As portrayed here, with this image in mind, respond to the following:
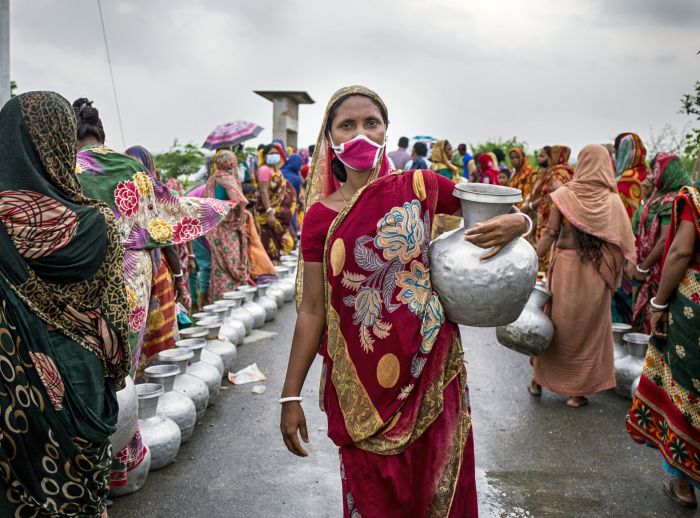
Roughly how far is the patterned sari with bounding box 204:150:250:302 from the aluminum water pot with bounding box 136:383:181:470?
3.96 m

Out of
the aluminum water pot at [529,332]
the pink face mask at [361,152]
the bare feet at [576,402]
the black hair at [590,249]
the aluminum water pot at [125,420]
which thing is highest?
the pink face mask at [361,152]

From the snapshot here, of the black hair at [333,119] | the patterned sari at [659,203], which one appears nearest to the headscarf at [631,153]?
the patterned sari at [659,203]

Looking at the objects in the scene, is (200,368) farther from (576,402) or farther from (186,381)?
(576,402)

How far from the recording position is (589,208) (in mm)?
4918

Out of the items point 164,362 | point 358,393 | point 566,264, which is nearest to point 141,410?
point 164,362

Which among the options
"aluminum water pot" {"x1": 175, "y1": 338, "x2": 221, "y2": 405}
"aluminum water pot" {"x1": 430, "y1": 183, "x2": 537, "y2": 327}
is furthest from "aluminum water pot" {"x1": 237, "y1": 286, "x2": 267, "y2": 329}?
"aluminum water pot" {"x1": 430, "y1": 183, "x2": 537, "y2": 327}

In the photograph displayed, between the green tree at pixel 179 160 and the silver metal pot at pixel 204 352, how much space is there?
467 inches

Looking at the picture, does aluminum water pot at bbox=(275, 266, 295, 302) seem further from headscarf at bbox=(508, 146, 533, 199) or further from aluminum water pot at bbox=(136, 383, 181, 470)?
aluminum water pot at bbox=(136, 383, 181, 470)

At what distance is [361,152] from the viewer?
222 centimetres

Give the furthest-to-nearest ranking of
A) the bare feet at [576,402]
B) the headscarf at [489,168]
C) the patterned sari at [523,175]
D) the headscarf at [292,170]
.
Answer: the headscarf at [489,168]
the headscarf at [292,170]
the patterned sari at [523,175]
the bare feet at [576,402]

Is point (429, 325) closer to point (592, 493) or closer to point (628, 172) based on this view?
point (592, 493)

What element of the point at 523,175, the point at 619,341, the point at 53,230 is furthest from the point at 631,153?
the point at 53,230

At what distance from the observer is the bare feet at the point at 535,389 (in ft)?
18.0

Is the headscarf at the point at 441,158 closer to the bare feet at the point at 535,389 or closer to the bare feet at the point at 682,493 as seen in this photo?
the bare feet at the point at 535,389
